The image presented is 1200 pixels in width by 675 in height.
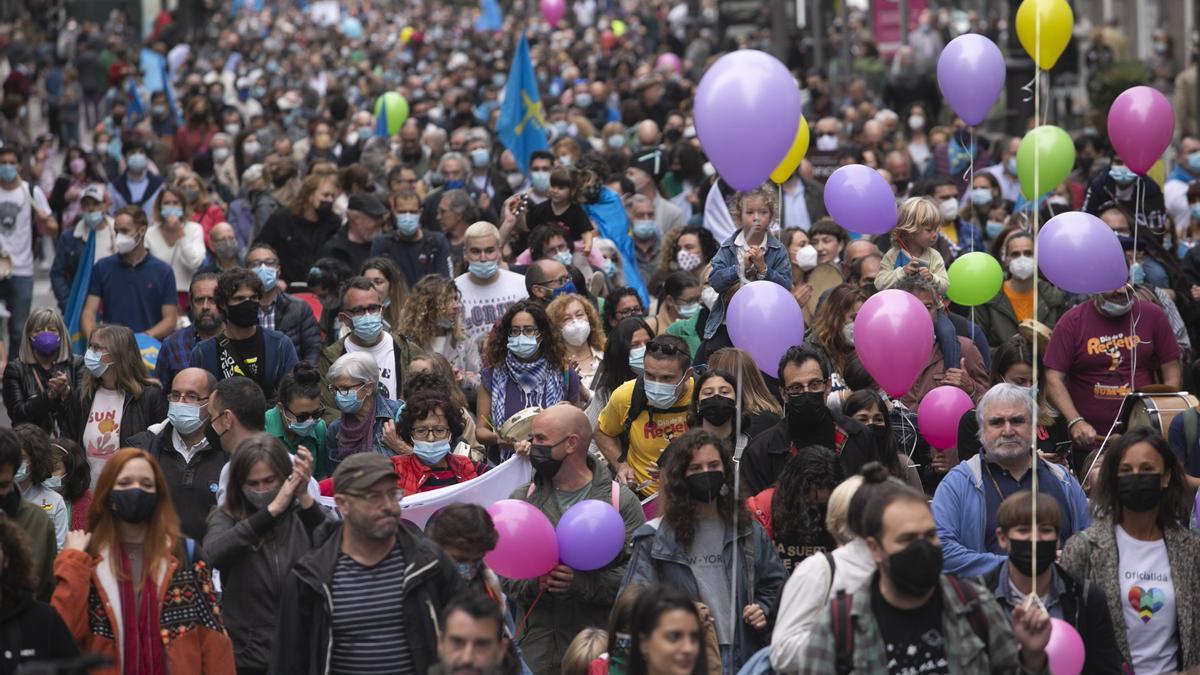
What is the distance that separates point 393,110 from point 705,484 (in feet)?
51.0

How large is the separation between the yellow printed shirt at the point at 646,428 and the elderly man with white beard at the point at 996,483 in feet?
5.57

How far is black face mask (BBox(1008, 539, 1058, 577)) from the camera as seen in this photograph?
22.0 ft

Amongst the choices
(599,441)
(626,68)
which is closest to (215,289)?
(599,441)

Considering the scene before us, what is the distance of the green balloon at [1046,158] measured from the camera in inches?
434

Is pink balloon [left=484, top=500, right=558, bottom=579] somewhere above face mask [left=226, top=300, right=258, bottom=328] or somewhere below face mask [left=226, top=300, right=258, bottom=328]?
below

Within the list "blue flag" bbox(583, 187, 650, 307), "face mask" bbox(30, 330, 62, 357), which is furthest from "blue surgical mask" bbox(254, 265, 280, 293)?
"blue flag" bbox(583, 187, 650, 307)

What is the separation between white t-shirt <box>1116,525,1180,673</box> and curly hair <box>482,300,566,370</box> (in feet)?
12.2

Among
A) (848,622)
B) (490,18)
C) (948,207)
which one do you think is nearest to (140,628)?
(848,622)

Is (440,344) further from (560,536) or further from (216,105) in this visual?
(216,105)

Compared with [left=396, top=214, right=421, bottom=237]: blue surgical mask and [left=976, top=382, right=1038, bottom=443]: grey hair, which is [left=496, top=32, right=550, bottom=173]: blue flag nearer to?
[left=396, top=214, right=421, bottom=237]: blue surgical mask

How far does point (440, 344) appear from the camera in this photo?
448 inches

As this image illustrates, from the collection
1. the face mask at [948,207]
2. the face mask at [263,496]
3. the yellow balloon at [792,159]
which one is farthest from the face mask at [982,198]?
the face mask at [263,496]

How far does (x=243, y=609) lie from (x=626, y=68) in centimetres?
2211

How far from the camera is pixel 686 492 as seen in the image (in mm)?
7289
